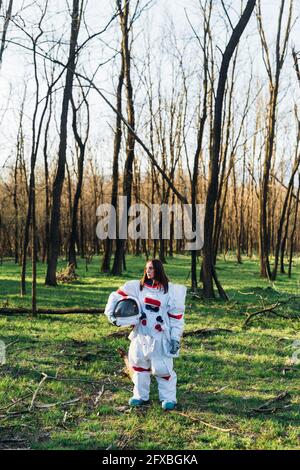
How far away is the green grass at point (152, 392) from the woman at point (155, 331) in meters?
0.23

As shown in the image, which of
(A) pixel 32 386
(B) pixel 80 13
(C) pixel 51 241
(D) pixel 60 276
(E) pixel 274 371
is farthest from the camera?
(D) pixel 60 276

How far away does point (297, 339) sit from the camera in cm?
806

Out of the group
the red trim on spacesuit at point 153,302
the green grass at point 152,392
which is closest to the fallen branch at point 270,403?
the green grass at point 152,392

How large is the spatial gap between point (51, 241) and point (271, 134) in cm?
938

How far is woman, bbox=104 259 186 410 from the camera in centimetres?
494

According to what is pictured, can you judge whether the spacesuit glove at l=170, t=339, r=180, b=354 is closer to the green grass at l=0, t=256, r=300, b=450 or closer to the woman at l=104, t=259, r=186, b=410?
the woman at l=104, t=259, r=186, b=410

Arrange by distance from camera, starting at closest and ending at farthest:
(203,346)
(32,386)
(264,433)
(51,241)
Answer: (264,433) < (32,386) < (203,346) < (51,241)

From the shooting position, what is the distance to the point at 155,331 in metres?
4.96

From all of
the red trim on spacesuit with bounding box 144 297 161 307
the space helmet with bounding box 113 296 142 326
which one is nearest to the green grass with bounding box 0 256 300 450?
the space helmet with bounding box 113 296 142 326

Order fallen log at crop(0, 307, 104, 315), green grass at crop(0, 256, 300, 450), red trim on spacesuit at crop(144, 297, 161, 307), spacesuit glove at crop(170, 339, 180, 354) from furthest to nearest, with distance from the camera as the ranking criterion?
fallen log at crop(0, 307, 104, 315)
red trim on spacesuit at crop(144, 297, 161, 307)
spacesuit glove at crop(170, 339, 180, 354)
green grass at crop(0, 256, 300, 450)

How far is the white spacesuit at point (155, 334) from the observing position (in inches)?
195

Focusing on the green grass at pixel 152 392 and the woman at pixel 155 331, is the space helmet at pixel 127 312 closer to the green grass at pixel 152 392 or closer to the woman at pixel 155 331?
the woman at pixel 155 331
